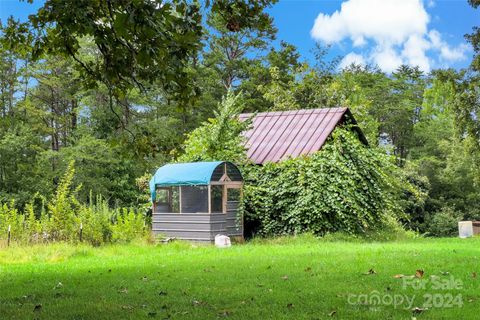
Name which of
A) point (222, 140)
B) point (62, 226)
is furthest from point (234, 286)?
point (222, 140)

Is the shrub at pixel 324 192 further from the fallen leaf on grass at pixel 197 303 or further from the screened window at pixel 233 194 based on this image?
the fallen leaf on grass at pixel 197 303

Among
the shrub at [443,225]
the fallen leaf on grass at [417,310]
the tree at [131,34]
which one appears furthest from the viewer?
the shrub at [443,225]

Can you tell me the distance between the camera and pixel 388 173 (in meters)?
21.9

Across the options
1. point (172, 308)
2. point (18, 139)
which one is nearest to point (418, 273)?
point (172, 308)

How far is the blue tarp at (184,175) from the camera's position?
18.2m

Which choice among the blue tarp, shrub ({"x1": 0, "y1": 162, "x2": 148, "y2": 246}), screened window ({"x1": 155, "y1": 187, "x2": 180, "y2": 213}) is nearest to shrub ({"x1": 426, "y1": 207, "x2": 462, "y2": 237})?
screened window ({"x1": 155, "y1": 187, "x2": 180, "y2": 213})

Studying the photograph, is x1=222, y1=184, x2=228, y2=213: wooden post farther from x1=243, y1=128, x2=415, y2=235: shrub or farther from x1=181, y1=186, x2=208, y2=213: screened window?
x1=243, y1=128, x2=415, y2=235: shrub

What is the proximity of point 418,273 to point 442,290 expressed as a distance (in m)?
1.11

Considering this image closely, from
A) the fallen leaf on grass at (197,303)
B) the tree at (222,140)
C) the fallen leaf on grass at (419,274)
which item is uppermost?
the tree at (222,140)

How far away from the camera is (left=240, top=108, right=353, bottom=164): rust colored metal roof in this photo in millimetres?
20906

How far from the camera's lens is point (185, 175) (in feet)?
61.4

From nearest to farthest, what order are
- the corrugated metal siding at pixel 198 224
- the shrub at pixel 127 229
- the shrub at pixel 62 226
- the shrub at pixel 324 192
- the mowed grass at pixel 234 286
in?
1. the mowed grass at pixel 234 286
2. the shrub at pixel 62 226
3. the shrub at pixel 127 229
4. the corrugated metal siding at pixel 198 224
5. the shrub at pixel 324 192

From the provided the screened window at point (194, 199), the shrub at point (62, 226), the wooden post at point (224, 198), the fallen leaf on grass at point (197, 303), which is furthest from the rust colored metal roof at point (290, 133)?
the fallen leaf on grass at point (197, 303)

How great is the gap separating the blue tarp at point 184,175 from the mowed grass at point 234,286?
605 centimetres
